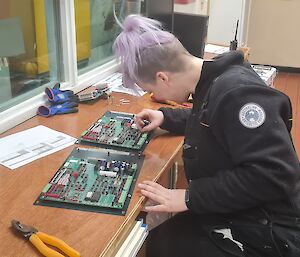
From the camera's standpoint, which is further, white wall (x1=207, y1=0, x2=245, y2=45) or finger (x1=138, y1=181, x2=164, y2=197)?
white wall (x1=207, y1=0, x2=245, y2=45)

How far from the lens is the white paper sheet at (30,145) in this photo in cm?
126

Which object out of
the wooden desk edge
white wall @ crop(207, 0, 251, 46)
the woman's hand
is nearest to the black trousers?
the woman's hand

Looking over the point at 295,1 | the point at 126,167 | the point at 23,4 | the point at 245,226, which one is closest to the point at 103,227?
the point at 126,167

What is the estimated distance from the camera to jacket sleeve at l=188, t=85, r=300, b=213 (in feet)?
3.22

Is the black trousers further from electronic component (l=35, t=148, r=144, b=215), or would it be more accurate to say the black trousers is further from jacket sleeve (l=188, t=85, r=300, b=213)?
electronic component (l=35, t=148, r=144, b=215)

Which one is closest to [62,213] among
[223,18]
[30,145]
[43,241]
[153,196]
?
[43,241]

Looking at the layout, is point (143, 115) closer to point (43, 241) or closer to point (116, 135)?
point (116, 135)

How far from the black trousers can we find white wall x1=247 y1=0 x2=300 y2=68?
4.11 meters

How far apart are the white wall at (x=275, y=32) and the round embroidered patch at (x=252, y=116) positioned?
4.27 m

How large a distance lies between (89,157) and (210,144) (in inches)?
14.6

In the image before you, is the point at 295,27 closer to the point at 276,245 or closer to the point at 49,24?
the point at 49,24

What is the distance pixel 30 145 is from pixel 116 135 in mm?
281

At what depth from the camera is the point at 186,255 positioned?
1210 millimetres

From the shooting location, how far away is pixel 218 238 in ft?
3.79
